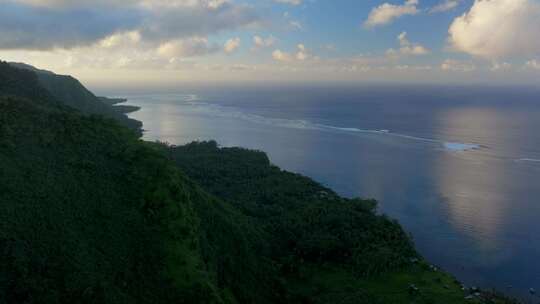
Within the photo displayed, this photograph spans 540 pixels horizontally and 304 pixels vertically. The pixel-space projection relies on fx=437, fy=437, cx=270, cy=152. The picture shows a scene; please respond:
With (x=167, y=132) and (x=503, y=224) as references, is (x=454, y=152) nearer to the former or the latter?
(x=503, y=224)

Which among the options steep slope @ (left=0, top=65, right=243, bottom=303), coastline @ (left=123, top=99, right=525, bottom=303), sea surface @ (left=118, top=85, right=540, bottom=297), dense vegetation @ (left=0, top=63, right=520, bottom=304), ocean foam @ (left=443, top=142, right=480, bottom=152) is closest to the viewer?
steep slope @ (left=0, top=65, right=243, bottom=303)

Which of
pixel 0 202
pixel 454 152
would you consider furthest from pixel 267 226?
pixel 454 152

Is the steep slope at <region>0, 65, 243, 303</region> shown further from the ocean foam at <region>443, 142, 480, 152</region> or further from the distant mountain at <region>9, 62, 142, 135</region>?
the ocean foam at <region>443, 142, 480, 152</region>

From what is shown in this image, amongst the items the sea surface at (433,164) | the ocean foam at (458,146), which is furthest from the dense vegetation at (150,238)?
the ocean foam at (458,146)

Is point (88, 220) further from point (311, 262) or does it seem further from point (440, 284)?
point (440, 284)

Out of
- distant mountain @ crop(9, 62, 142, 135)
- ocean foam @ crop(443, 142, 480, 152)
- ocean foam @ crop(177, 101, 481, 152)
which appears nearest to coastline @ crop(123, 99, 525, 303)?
ocean foam @ crop(443, 142, 480, 152)

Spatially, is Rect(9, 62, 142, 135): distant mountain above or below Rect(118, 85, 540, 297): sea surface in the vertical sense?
above
